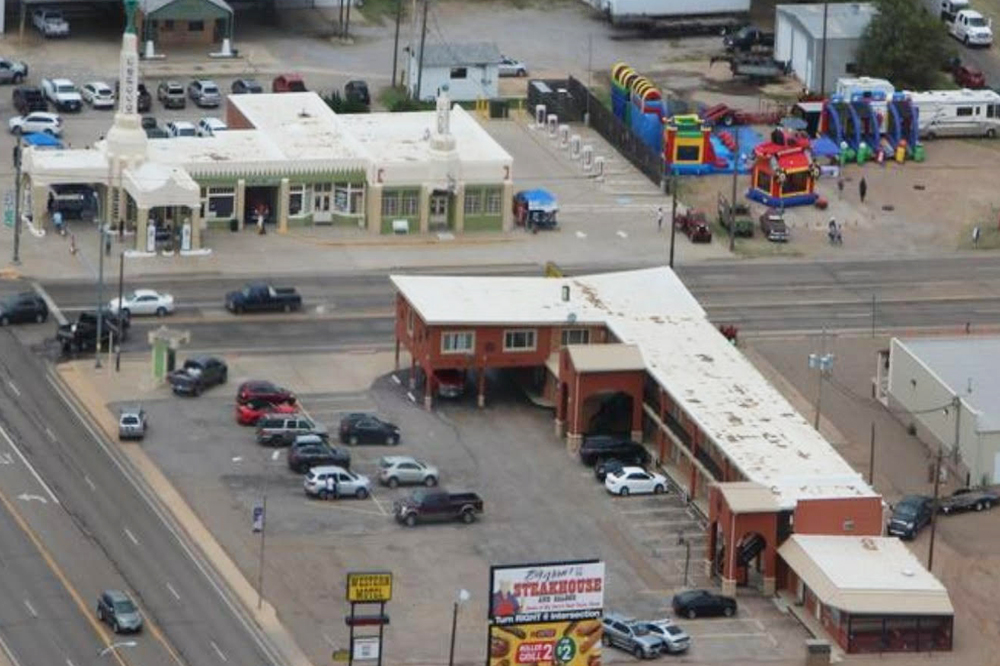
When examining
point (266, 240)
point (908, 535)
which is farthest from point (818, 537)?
point (266, 240)

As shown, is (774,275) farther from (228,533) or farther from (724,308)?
(228,533)

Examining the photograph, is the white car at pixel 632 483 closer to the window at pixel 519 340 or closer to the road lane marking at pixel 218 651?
the window at pixel 519 340

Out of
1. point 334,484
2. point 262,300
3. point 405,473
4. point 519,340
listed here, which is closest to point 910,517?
point 405,473

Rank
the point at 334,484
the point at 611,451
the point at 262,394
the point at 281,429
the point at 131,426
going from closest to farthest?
the point at 334,484 → the point at 131,426 → the point at 281,429 → the point at 611,451 → the point at 262,394

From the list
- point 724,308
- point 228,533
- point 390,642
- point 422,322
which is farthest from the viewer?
point 724,308

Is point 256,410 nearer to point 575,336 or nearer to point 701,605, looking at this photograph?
point 575,336

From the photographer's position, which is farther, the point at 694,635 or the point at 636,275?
the point at 636,275
